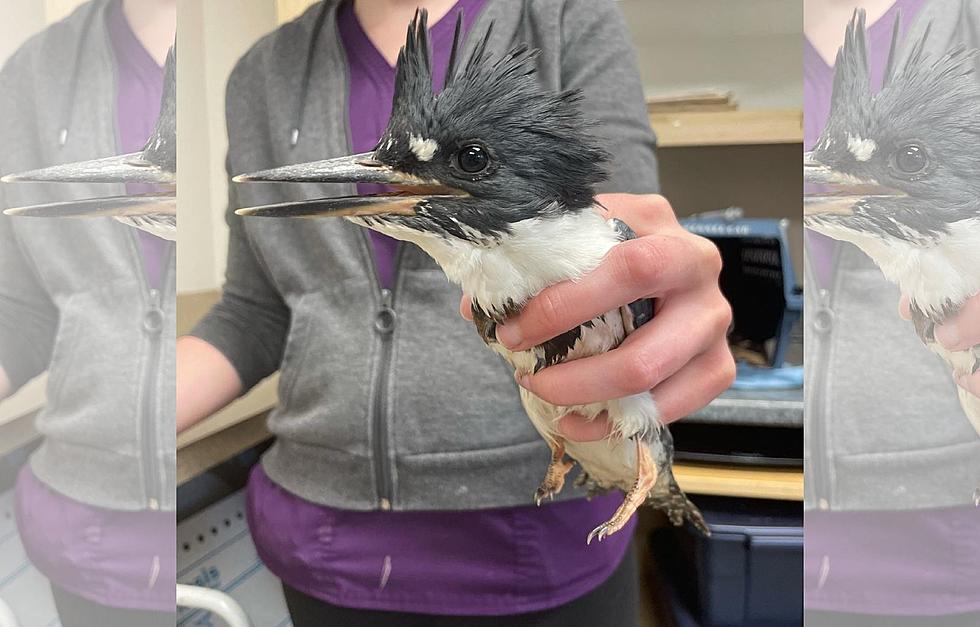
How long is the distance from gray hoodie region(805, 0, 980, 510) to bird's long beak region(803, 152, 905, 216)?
22 millimetres

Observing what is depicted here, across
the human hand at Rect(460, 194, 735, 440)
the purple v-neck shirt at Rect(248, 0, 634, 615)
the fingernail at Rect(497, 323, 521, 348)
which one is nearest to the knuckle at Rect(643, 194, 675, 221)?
the human hand at Rect(460, 194, 735, 440)

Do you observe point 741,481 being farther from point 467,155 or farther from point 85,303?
point 85,303

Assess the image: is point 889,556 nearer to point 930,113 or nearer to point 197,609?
point 930,113

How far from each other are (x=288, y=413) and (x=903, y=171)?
442 millimetres

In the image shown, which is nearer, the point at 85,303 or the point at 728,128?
the point at 85,303

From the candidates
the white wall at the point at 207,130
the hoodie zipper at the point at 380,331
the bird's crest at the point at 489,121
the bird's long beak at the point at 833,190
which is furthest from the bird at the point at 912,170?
the white wall at the point at 207,130

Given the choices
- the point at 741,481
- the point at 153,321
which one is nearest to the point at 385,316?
the point at 153,321

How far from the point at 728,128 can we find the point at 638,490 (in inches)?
11.4

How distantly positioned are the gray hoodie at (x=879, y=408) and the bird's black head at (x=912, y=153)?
25 millimetres

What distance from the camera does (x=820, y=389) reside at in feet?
0.96

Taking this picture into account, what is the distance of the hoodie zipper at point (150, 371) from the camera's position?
34 cm

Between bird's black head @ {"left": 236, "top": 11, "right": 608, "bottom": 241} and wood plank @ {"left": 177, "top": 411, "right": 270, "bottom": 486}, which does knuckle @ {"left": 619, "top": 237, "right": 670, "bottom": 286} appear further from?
wood plank @ {"left": 177, "top": 411, "right": 270, "bottom": 486}

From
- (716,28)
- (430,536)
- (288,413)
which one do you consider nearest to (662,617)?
(430,536)

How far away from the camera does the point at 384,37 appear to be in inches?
16.9
